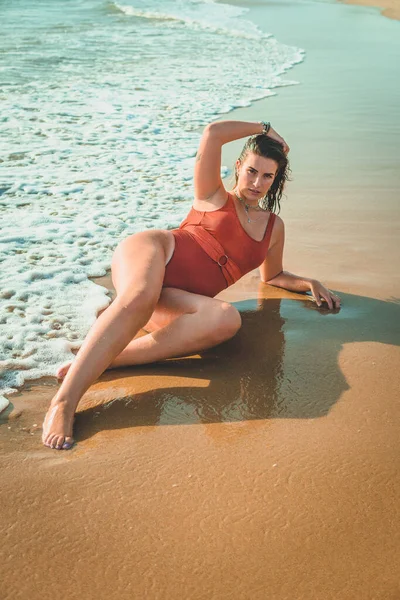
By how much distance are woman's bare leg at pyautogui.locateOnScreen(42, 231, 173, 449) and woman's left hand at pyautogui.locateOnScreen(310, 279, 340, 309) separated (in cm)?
98

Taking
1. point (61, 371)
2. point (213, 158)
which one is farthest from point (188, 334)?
point (213, 158)

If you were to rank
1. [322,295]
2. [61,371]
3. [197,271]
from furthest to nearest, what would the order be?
[322,295] → [197,271] → [61,371]

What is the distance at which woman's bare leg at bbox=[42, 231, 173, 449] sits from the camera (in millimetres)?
2576

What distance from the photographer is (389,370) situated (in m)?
3.06

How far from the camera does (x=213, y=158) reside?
342 centimetres

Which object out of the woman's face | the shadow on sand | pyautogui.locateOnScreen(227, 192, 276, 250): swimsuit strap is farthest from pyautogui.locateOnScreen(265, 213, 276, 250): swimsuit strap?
the shadow on sand

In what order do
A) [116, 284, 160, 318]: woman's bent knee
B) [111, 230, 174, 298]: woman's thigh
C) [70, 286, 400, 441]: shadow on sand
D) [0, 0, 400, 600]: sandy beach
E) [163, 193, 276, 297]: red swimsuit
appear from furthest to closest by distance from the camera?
[163, 193, 276, 297]: red swimsuit → [111, 230, 174, 298]: woman's thigh → [116, 284, 160, 318]: woman's bent knee → [70, 286, 400, 441]: shadow on sand → [0, 0, 400, 600]: sandy beach

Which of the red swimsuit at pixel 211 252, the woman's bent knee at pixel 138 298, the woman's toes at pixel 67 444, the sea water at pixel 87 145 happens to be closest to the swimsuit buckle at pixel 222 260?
the red swimsuit at pixel 211 252

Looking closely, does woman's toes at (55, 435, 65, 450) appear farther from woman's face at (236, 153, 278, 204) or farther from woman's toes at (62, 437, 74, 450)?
woman's face at (236, 153, 278, 204)

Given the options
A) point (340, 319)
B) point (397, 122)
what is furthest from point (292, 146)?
point (340, 319)

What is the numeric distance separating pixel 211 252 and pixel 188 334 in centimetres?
50

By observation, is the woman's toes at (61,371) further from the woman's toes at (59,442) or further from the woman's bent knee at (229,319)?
the woman's bent knee at (229,319)

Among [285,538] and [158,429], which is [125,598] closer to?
[285,538]

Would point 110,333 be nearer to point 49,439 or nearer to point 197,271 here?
point 49,439
